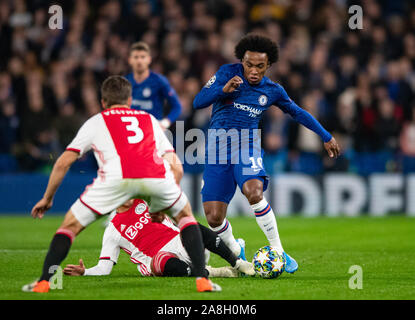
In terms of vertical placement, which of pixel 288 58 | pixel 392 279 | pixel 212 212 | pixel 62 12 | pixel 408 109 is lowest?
pixel 392 279

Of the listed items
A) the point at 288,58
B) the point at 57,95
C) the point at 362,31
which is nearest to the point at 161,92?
the point at 57,95

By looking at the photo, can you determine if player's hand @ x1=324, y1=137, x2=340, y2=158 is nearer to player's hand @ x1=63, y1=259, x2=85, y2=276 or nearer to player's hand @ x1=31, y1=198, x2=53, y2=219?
player's hand @ x1=63, y1=259, x2=85, y2=276

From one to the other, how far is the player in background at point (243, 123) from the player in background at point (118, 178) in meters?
1.48

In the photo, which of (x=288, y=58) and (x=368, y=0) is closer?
(x=288, y=58)

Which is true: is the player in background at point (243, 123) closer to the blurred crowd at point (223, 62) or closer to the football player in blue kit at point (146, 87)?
the football player in blue kit at point (146, 87)

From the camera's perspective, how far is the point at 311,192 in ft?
47.0

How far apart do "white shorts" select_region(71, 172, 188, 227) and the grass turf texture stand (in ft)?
2.11

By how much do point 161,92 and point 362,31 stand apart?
757cm

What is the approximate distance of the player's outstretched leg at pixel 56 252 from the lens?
18.0ft

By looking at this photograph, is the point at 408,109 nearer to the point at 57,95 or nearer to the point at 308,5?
the point at 308,5

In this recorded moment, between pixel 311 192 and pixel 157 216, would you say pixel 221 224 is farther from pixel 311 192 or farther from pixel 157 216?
pixel 311 192

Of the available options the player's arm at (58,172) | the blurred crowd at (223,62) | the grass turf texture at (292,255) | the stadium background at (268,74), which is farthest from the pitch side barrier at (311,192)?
the player's arm at (58,172)

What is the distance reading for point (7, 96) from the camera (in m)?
14.9
